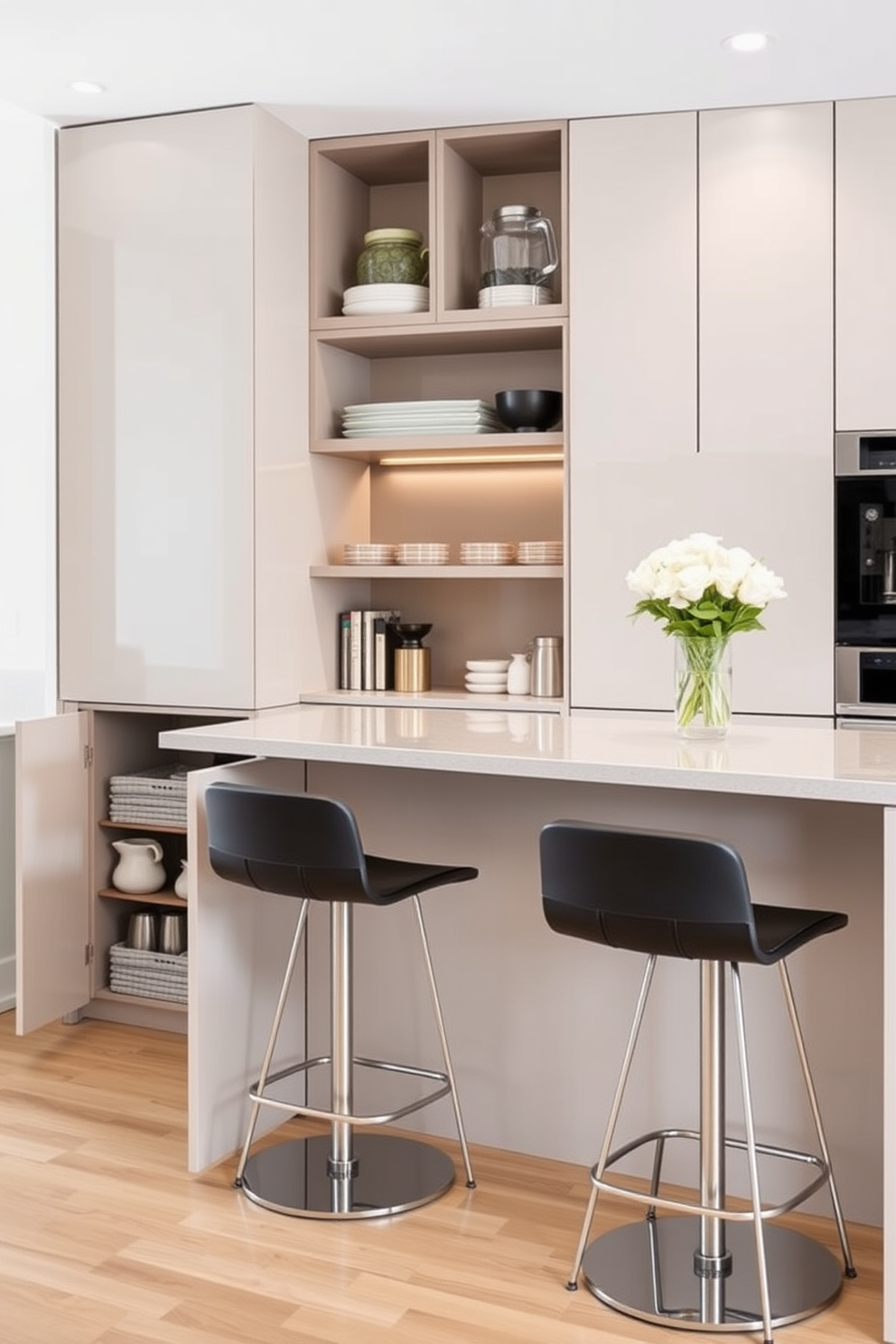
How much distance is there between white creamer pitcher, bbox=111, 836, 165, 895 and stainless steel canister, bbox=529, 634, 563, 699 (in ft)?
4.09

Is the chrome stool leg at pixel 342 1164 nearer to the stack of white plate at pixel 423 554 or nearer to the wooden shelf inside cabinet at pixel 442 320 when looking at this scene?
the stack of white plate at pixel 423 554

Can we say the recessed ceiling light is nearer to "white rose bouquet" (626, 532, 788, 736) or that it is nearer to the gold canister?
"white rose bouquet" (626, 532, 788, 736)

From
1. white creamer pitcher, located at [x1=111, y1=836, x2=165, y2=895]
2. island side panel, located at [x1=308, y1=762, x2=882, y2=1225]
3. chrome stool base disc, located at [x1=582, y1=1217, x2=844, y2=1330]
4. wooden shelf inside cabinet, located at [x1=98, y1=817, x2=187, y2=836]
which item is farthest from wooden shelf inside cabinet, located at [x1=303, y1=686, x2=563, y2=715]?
chrome stool base disc, located at [x1=582, y1=1217, x2=844, y2=1330]

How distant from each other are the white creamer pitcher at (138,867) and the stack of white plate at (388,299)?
173 cm

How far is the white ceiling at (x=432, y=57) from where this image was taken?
3158 mm

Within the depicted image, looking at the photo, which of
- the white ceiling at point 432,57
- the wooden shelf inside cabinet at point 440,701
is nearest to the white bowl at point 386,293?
the white ceiling at point 432,57

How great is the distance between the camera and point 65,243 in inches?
159

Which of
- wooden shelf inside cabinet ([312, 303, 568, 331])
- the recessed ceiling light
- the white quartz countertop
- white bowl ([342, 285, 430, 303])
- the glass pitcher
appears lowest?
the white quartz countertop

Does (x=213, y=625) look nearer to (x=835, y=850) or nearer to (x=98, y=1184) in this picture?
(x=98, y=1184)

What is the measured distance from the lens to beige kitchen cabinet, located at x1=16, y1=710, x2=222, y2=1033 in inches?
148

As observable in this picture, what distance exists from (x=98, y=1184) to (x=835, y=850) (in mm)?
1726

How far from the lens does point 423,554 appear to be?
4.25 meters

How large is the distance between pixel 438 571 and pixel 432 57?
1.43 m

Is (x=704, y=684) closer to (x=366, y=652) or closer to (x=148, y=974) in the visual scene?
(x=366, y=652)
